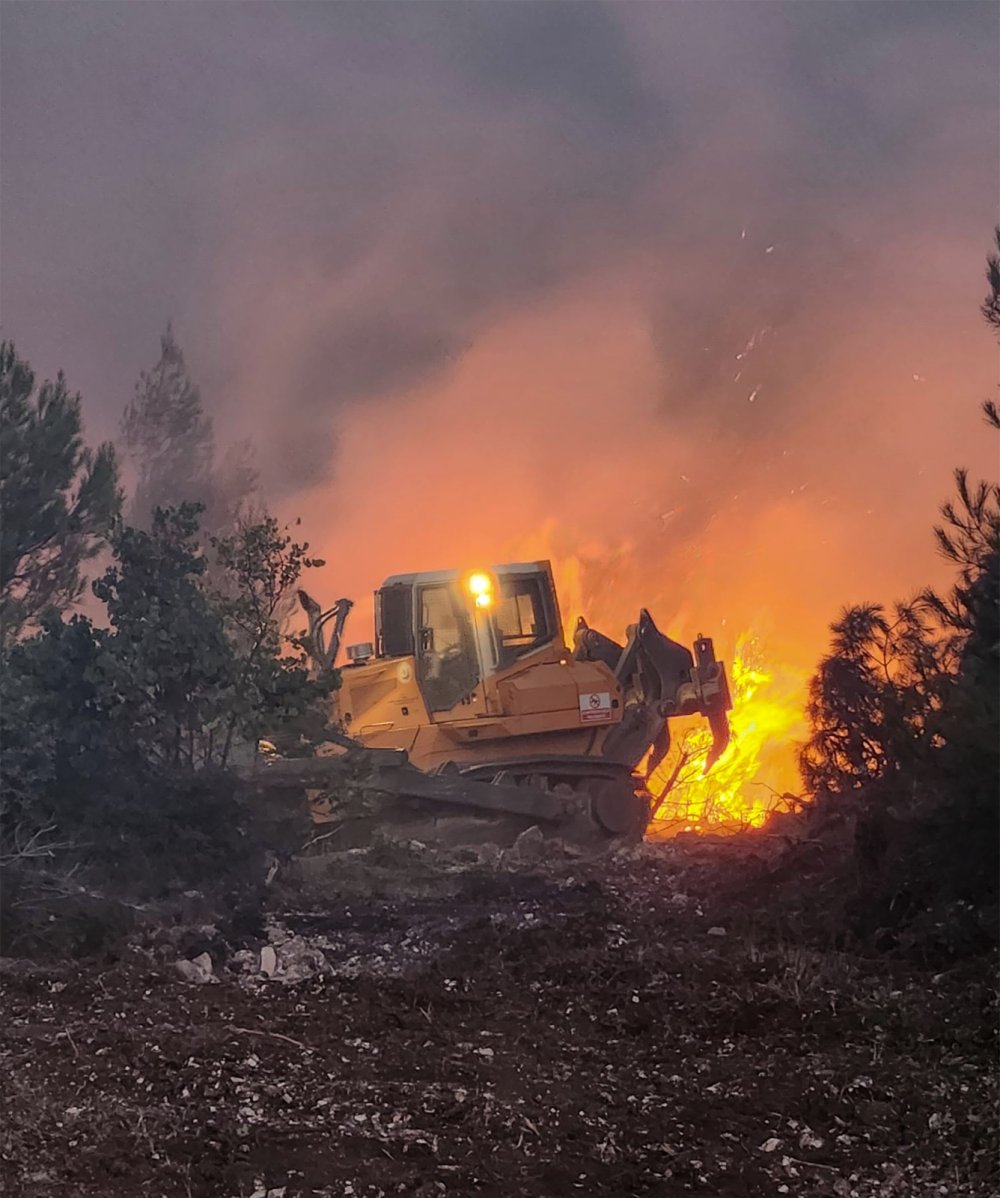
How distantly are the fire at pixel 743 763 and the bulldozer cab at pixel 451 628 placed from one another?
8.05ft

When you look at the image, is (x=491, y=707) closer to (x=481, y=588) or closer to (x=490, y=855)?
(x=481, y=588)

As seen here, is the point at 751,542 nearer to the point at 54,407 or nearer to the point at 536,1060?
the point at 54,407

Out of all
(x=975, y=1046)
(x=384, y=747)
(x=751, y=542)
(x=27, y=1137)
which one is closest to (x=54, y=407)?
(x=384, y=747)

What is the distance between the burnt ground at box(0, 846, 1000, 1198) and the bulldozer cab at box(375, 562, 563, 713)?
353cm

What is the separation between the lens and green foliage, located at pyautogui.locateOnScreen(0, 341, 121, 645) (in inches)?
345

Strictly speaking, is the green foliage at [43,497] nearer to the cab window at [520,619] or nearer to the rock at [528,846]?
the cab window at [520,619]

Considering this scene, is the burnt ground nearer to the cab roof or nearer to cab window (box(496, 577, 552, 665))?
cab window (box(496, 577, 552, 665))

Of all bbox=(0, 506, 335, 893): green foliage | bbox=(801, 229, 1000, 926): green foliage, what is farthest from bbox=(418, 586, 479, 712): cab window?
bbox=(801, 229, 1000, 926): green foliage

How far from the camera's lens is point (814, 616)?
597 inches

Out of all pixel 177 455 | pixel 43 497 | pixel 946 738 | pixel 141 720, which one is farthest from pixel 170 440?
pixel 946 738

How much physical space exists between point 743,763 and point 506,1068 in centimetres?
891

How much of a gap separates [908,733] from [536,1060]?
2713 mm

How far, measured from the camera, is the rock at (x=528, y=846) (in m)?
9.01

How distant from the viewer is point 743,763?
Result: 497 inches
